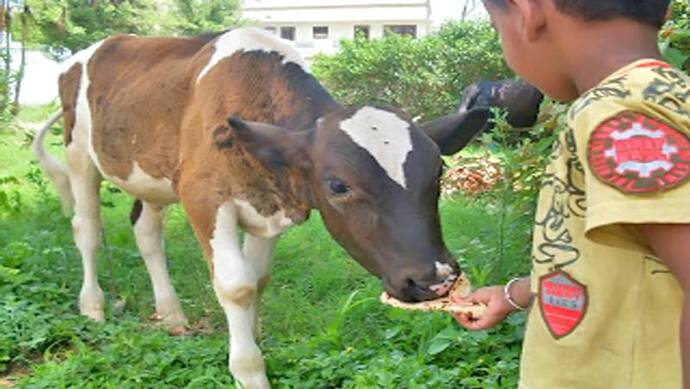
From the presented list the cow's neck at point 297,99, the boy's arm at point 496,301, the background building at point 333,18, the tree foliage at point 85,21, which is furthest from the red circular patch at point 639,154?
the background building at point 333,18

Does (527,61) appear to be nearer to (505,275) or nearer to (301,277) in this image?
(505,275)

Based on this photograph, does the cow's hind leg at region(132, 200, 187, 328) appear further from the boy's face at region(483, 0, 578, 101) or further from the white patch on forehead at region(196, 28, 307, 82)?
the boy's face at region(483, 0, 578, 101)

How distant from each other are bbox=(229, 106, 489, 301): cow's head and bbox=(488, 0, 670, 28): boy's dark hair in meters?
1.43

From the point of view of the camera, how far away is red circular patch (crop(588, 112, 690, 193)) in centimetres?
119

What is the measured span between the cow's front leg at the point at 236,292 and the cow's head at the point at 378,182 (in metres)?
0.53

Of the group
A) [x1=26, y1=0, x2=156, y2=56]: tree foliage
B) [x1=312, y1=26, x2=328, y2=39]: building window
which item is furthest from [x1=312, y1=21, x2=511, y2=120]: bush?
[x1=312, y1=26, x2=328, y2=39]: building window

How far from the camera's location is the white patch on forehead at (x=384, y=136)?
289cm

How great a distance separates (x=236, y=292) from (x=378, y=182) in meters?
1.04

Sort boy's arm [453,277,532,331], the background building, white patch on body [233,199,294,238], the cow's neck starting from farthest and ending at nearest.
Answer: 1. the background building
2. white patch on body [233,199,294,238]
3. the cow's neck
4. boy's arm [453,277,532,331]

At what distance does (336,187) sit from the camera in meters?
3.02

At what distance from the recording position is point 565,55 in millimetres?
1436

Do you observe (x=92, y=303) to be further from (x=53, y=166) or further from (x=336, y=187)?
(x=336, y=187)

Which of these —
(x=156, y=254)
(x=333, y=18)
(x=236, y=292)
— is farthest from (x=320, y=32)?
(x=236, y=292)

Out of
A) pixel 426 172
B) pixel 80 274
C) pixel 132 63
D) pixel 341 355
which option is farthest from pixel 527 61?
pixel 80 274
